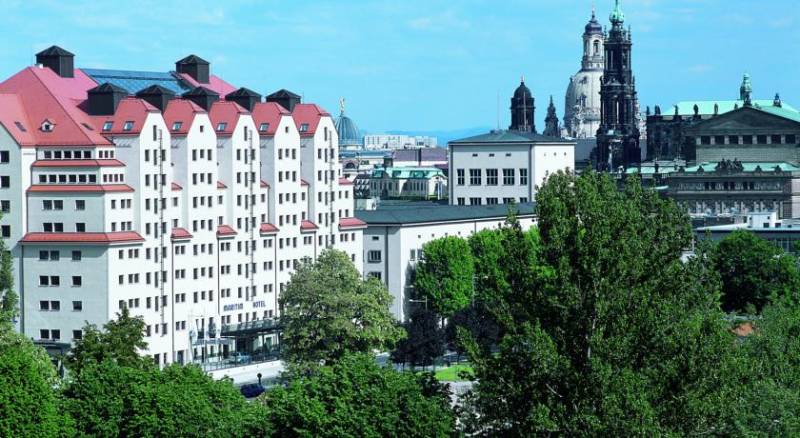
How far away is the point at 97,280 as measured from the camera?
138125 mm

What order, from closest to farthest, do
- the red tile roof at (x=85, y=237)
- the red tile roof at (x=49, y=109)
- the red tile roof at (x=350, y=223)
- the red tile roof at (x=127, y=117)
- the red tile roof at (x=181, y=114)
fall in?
1. the red tile roof at (x=85, y=237)
2. the red tile roof at (x=49, y=109)
3. the red tile roof at (x=127, y=117)
4. the red tile roof at (x=181, y=114)
5. the red tile roof at (x=350, y=223)

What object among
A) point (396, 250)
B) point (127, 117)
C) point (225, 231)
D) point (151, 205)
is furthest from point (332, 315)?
point (396, 250)

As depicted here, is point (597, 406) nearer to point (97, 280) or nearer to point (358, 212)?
point (97, 280)

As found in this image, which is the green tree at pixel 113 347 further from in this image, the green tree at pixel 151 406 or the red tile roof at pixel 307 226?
the red tile roof at pixel 307 226

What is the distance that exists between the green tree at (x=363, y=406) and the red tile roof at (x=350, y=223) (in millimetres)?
76738

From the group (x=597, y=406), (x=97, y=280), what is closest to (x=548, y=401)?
(x=597, y=406)

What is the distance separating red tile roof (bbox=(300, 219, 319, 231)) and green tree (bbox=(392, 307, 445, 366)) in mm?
16323

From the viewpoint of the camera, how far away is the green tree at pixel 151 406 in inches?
3654

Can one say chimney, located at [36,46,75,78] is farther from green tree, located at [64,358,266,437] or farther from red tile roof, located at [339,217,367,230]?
green tree, located at [64,358,266,437]

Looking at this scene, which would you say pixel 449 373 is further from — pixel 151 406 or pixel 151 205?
pixel 151 406

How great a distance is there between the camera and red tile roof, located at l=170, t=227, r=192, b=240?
475ft

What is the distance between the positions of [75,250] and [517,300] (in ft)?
198

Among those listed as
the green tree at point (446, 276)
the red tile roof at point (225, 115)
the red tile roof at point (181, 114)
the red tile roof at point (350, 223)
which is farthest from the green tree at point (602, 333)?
the red tile roof at point (350, 223)

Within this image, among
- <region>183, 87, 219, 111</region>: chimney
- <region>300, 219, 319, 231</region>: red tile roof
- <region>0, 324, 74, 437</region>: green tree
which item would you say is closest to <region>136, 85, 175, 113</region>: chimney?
<region>183, 87, 219, 111</region>: chimney
